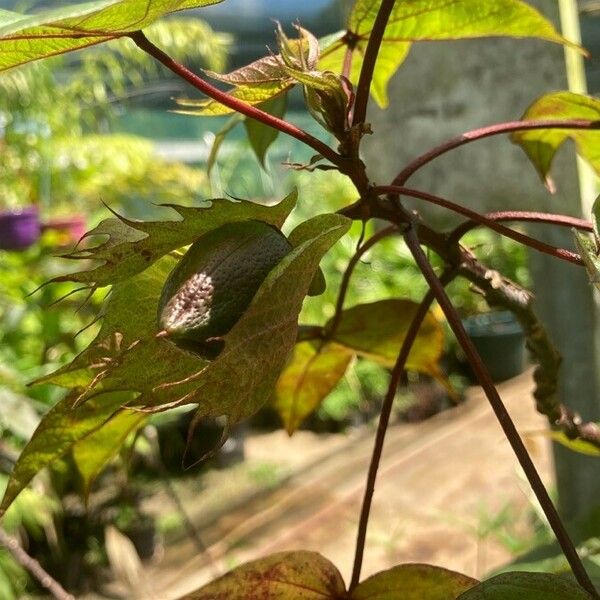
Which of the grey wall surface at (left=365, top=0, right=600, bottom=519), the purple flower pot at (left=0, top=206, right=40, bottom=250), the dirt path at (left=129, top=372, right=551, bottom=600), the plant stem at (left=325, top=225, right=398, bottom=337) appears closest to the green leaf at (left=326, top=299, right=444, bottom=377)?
the plant stem at (left=325, top=225, right=398, bottom=337)

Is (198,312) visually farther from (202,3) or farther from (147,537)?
(147,537)

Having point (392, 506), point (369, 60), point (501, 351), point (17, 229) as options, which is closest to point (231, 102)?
point (369, 60)

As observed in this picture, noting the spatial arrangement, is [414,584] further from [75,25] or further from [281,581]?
[75,25]

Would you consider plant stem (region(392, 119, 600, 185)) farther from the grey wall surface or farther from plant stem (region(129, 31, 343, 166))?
the grey wall surface

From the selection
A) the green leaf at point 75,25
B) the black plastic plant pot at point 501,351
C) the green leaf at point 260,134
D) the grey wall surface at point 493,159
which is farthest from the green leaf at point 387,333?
the black plastic plant pot at point 501,351

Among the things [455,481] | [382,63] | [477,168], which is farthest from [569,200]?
[455,481]
